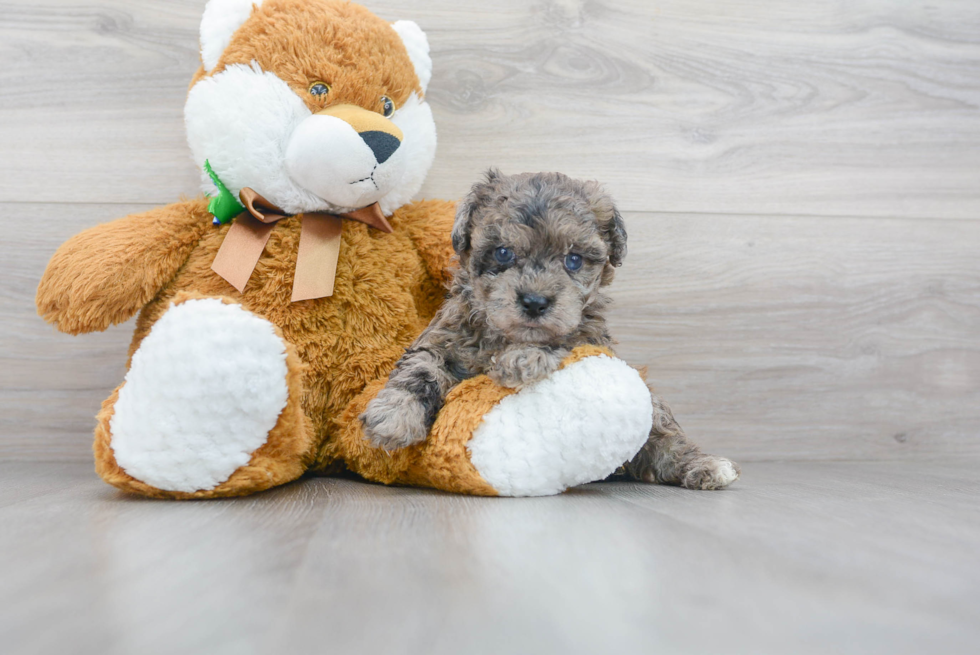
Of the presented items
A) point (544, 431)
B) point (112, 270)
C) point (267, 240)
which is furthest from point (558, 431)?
point (112, 270)

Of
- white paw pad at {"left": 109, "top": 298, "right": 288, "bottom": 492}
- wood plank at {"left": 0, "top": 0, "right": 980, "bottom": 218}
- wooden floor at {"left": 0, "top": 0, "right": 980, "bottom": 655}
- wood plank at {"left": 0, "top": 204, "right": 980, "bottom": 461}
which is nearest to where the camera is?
white paw pad at {"left": 109, "top": 298, "right": 288, "bottom": 492}

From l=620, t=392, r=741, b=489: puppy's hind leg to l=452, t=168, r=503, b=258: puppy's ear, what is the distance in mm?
396

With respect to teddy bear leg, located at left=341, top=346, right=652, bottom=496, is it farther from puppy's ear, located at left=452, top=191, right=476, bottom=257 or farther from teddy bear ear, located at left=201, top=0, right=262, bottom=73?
teddy bear ear, located at left=201, top=0, right=262, bottom=73

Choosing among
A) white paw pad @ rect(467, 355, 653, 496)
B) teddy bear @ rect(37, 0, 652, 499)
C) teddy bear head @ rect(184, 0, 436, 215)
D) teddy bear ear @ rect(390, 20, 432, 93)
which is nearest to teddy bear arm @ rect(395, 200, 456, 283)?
teddy bear @ rect(37, 0, 652, 499)

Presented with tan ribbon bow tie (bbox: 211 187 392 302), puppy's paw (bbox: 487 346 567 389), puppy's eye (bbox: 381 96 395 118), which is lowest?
puppy's paw (bbox: 487 346 567 389)

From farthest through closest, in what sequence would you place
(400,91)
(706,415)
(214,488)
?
(706,415) → (400,91) → (214,488)

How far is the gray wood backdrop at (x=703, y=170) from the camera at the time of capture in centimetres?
137

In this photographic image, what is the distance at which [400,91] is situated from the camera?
117cm

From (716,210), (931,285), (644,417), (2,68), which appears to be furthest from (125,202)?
(931,285)

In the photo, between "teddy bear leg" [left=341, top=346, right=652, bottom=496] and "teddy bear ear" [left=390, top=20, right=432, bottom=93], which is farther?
"teddy bear ear" [left=390, top=20, right=432, bottom=93]

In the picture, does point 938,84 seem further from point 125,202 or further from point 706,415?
point 125,202

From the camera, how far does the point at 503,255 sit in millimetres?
997

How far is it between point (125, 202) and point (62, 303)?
42 centimetres

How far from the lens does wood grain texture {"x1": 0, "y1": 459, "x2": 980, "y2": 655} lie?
53 centimetres
